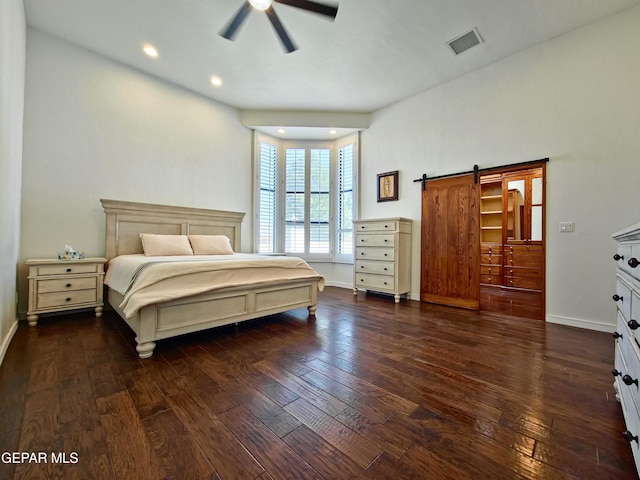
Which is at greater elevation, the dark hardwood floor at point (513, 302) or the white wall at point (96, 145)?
the white wall at point (96, 145)

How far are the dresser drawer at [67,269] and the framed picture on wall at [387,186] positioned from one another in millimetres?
4068

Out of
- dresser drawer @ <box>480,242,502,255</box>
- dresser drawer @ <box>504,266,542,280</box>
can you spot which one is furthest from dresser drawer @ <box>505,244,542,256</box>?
dresser drawer @ <box>504,266,542,280</box>

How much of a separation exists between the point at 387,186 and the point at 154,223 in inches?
143

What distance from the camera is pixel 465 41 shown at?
3113 millimetres

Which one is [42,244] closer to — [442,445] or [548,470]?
[442,445]

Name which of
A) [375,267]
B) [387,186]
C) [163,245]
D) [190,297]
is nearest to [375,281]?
[375,267]

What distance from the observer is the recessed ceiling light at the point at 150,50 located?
3244 millimetres

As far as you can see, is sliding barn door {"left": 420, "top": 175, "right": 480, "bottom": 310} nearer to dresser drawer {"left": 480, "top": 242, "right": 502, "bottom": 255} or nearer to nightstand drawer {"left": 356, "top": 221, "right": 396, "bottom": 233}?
nightstand drawer {"left": 356, "top": 221, "right": 396, "bottom": 233}

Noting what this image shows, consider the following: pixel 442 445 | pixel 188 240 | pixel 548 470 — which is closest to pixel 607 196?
pixel 548 470

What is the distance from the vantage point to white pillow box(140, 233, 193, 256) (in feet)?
11.0

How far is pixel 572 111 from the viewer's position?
2.95 meters

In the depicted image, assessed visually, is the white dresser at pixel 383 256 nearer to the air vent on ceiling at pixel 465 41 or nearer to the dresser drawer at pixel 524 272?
the air vent on ceiling at pixel 465 41

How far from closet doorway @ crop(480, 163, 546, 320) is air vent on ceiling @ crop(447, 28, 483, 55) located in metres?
2.51

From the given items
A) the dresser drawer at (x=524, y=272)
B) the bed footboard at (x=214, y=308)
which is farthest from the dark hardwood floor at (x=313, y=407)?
the dresser drawer at (x=524, y=272)
